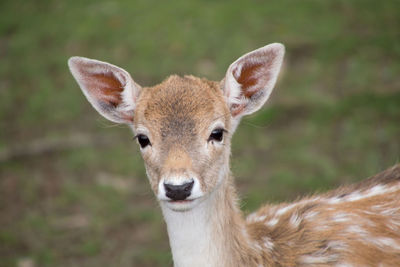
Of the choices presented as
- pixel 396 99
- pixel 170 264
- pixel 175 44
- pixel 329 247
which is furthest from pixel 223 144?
pixel 175 44

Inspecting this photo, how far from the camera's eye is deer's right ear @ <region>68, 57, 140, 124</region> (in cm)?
397

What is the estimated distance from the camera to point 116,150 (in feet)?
24.4

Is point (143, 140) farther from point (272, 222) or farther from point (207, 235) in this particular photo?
point (272, 222)

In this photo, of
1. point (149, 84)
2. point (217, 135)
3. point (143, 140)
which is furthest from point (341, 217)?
→ point (149, 84)

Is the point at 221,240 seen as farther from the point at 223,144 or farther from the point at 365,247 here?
the point at 365,247

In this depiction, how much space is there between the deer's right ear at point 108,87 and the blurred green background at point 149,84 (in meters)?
1.47

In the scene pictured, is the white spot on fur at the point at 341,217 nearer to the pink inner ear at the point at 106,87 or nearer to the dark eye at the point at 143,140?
the dark eye at the point at 143,140

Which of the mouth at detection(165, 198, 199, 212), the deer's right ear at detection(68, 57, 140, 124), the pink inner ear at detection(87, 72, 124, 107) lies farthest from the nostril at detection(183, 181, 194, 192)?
the pink inner ear at detection(87, 72, 124, 107)

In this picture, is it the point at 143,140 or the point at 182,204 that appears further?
the point at 143,140

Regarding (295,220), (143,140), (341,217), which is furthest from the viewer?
(295,220)

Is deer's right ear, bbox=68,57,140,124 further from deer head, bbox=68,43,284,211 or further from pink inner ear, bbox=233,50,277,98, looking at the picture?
pink inner ear, bbox=233,50,277,98

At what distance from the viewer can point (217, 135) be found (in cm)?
373

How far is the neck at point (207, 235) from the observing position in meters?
3.65

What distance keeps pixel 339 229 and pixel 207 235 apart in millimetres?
864
